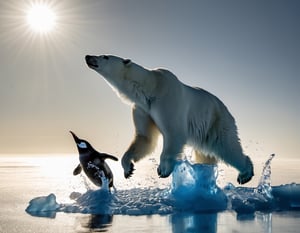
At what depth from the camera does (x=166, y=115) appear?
8.76 meters

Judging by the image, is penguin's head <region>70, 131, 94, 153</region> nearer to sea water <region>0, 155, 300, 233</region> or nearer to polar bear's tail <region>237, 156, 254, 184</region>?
sea water <region>0, 155, 300, 233</region>

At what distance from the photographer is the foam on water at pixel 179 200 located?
8.09m

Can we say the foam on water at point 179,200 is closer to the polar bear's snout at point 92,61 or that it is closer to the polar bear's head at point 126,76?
the polar bear's head at point 126,76

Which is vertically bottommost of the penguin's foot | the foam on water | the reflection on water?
the reflection on water

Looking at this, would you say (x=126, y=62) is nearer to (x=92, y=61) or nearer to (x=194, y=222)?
(x=92, y=61)

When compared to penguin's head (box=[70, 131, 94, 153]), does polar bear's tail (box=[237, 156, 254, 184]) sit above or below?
below

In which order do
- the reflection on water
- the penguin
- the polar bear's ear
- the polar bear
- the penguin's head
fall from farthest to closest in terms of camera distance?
the penguin's head
the penguin
the polar bear's ear
the polar bear
the reflection on water

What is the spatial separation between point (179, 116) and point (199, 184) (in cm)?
133

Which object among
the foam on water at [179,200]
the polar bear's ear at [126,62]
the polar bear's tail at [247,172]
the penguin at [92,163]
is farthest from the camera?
the polar bear's tail at [247,172]

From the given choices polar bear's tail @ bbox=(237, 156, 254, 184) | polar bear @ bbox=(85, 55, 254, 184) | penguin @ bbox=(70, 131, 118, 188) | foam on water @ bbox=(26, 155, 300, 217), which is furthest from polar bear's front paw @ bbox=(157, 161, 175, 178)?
polar bear's tail @ bbox=(237, 156, 254, 184)

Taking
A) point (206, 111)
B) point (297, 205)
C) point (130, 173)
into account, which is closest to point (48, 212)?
point (130, 173)

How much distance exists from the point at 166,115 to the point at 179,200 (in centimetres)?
157

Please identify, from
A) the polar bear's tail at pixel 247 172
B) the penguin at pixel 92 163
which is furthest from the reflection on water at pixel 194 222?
the polar bear's tail at pixel 247 172

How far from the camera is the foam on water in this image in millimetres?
8086
